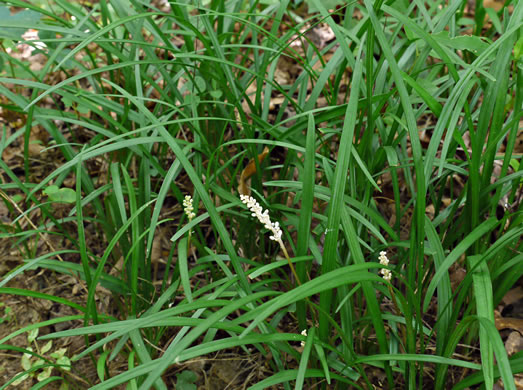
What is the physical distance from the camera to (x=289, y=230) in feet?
5.72

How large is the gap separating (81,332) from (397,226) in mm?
895

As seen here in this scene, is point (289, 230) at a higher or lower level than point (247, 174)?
lower

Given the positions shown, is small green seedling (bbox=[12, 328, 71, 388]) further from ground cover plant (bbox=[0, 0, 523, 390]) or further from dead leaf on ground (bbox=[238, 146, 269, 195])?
dead leaf on ground (bbox=[238, 146, 269, 195])

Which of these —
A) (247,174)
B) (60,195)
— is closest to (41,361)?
(60,195)

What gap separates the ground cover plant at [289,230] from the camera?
1.18 meters

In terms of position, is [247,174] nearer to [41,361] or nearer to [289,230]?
[289,230]

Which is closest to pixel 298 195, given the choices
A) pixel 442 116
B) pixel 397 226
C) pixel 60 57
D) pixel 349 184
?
pixel 349 184

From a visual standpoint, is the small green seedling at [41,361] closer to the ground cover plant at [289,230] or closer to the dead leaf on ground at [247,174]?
the ground cover plant at [289,230]

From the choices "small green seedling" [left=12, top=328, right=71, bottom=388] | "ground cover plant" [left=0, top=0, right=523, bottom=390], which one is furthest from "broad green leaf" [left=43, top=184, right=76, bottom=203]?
"small green seedling" [left=12, top=328, right=71, bottom=388]

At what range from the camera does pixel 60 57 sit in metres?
2.06

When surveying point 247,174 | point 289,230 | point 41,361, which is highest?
point 247,174

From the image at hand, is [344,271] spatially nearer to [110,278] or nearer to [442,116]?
[442,116]

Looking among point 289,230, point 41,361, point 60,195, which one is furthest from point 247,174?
point 41,361

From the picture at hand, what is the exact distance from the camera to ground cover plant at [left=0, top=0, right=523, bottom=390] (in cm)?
118
